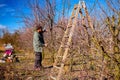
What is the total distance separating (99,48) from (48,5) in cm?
705

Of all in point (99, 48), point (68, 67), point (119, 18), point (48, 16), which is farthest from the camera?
point (48, 16)

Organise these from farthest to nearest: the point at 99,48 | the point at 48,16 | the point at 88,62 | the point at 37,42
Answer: the point at 48,16
the point at 37,42
the point at 88,62
the point at 99,48

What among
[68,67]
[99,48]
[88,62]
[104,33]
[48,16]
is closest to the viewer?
[99,48]

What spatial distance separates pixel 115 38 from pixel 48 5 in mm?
7324

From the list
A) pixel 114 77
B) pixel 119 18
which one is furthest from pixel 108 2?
pixel 114 77

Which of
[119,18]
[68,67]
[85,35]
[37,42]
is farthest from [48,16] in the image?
[119,18]

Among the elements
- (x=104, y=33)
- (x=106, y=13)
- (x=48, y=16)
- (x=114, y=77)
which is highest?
(x=48, y=16)

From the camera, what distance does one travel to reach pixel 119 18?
17.2 ft

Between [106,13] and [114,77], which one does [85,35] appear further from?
[114,77]

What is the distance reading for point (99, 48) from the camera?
5.58 metres

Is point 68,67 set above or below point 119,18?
below

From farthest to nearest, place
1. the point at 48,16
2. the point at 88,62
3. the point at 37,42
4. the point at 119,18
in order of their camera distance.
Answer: the point at 48,16 → the point at 37,42 → the point at 88,62 → the point at 119,18

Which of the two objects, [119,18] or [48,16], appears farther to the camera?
[48,16]

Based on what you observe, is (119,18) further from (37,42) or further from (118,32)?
(37,42)
